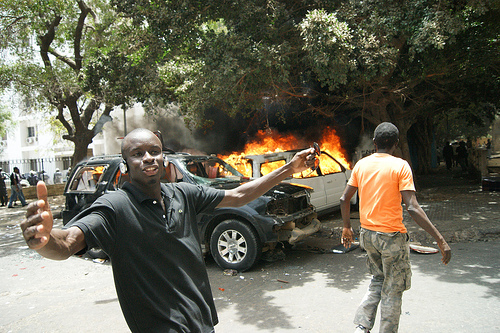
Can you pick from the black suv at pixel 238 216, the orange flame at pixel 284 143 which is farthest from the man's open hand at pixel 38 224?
the orange flame at pixel 284 143

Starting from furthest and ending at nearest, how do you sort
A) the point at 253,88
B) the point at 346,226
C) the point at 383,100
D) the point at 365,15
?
the point at 383,100, the point at 253,88, the point at 365,15, the point at 346,226

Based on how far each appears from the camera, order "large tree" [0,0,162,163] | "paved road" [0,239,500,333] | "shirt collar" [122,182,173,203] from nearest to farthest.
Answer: "shirt collar" [122,182,173,203] < "paved road" [0,239,500,333] < "large tree" [0,0,162,163]

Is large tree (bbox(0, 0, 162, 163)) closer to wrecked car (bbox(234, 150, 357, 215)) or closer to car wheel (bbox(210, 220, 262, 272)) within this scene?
wrecked car (bbox(234, 150, 357, 215))

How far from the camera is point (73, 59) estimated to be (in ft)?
54.6

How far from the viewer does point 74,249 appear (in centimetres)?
161

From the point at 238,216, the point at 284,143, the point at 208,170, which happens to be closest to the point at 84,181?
the point at 208,170

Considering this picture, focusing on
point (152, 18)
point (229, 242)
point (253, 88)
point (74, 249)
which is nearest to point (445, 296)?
point (229, 242)

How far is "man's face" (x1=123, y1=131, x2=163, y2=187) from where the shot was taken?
1976mm

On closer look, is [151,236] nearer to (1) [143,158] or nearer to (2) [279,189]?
(1) [143,158]

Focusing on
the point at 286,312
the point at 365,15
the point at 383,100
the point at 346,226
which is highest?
the point at 365,15

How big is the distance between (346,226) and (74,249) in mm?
2905

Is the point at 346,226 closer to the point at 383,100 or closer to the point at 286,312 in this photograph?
the point at 286,312

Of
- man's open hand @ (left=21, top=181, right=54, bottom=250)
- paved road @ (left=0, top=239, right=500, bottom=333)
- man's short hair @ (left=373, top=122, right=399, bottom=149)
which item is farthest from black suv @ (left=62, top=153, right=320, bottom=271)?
man's open hand @ (left=21, top=181, right=54, bottom=250)

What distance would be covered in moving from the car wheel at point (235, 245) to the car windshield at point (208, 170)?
1077mm
